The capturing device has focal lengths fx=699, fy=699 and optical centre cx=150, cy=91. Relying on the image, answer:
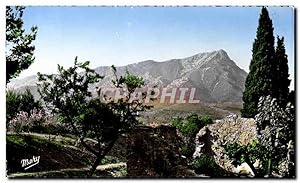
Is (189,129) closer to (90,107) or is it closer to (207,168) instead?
(207,168)

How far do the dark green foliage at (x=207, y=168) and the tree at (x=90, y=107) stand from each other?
2.08 ft

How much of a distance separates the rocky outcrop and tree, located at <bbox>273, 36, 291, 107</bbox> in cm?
34

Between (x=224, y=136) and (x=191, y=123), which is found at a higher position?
(x=191, y=123)

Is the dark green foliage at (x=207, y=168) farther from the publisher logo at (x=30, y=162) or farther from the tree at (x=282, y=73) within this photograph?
the publisher logo at (x=30, y=162)

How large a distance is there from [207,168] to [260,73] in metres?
0.93

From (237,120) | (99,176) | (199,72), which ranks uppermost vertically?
(199,72)

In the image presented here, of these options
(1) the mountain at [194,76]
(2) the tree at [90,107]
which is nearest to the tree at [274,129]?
(1) the mountain at [194,76]

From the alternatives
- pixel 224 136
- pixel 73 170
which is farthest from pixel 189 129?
pixel 73 170

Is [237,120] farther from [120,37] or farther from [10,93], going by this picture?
[10,93]

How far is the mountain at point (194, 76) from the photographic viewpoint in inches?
233

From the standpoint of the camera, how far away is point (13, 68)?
5.99 metres

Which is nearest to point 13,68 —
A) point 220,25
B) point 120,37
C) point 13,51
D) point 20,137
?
point 13,51

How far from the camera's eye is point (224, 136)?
6074 mm

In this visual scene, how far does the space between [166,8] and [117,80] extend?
0.74m
